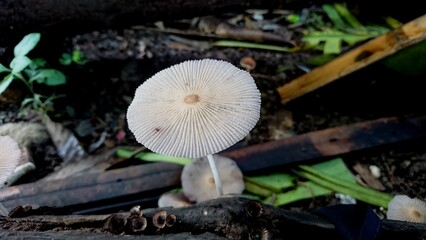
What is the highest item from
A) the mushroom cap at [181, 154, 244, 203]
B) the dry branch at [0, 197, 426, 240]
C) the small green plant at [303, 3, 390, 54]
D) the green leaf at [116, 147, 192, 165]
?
the small green plant at [303, 3, 390, 54]

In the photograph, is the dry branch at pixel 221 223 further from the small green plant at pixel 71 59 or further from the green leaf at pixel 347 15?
the green leaf at pixel 347 15

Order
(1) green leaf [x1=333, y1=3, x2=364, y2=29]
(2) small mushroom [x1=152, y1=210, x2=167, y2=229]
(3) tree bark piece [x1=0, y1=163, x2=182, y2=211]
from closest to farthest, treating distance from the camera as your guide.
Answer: (2) small mushroom [x1=152, y1=210, x2=167, y2=229], (3) tree bark piece [x1=0, y1=163, x2=182, y2=211], (1) green leaf [x1=333, y1=3, x2=364, y2=29]

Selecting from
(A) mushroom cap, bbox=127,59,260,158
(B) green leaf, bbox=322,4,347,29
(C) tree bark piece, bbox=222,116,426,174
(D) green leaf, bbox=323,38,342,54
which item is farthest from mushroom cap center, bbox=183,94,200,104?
(B) green leaf, bbox=322,4,347,29

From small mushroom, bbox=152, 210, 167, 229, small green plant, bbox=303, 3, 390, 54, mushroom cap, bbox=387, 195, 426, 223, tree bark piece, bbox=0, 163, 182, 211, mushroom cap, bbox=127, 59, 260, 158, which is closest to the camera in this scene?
small mushroom, bbox=152, 210, 167, 229

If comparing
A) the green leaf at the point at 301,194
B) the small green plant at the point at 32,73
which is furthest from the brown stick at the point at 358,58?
the small green plant at the point at 32,73

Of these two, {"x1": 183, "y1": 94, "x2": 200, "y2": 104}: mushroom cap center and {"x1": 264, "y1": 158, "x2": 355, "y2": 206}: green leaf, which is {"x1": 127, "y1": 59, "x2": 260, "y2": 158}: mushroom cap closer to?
{"x1": 183, "y1": 94, "x2": 200, "y2": 104}: mushroom cap center

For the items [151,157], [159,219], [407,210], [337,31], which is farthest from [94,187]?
[337,31]

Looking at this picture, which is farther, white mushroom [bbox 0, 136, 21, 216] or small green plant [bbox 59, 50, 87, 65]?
small green plant [bbox 59, 50, 87, 65]
